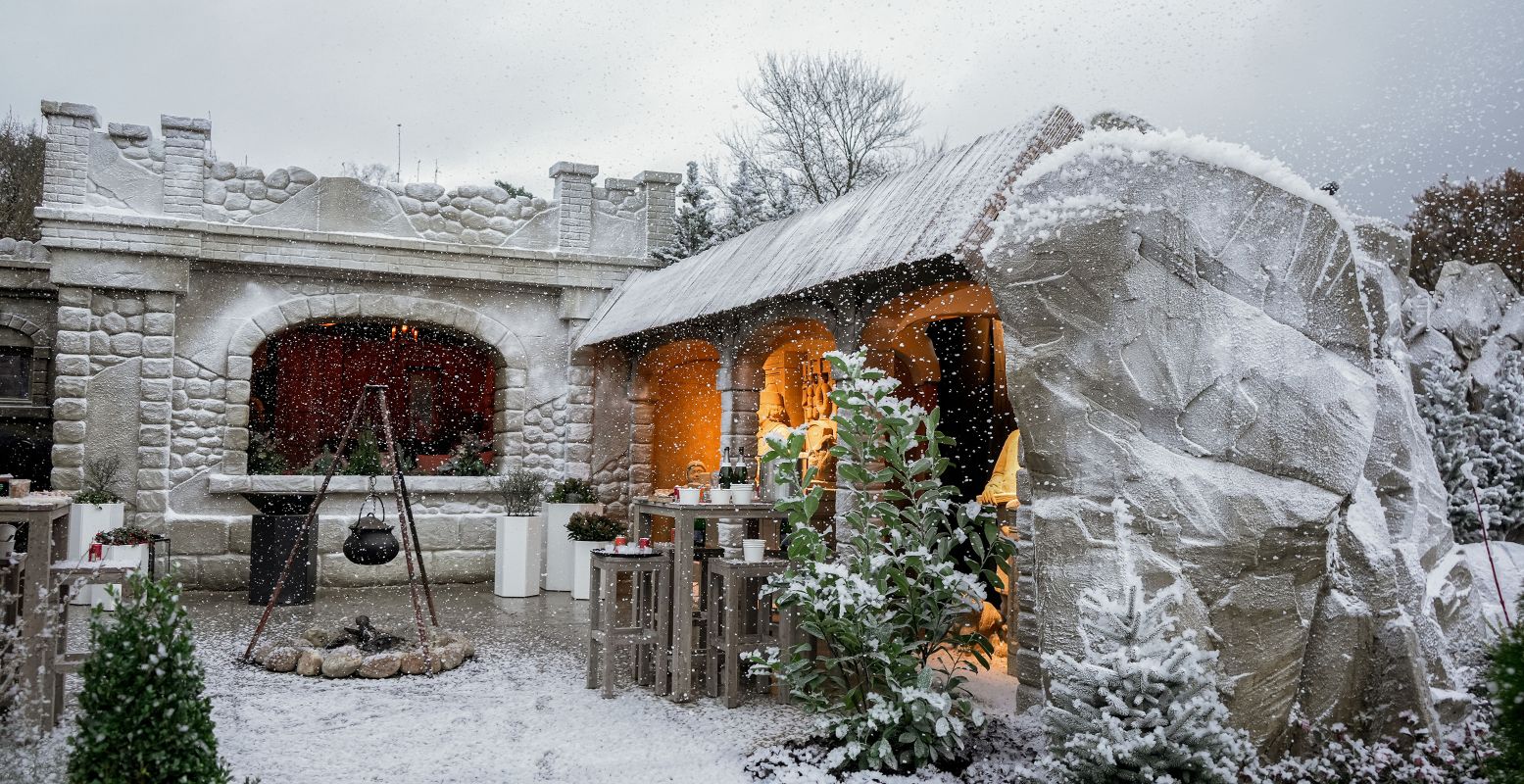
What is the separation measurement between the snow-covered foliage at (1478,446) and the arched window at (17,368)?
1512cm

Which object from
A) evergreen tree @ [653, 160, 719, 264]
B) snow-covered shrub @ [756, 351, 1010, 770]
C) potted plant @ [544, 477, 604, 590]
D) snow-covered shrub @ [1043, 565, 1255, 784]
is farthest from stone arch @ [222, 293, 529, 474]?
snow-covered shrub @ [1043, 565, 1255, 784]

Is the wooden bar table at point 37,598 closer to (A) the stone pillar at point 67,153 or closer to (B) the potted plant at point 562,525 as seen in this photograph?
(B) the potted plant at point 562,525

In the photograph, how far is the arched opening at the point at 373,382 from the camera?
45.9ft

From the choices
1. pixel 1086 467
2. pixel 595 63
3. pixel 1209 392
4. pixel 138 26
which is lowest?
pixel 1086 467

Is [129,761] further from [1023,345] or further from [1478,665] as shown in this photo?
[1478,665]

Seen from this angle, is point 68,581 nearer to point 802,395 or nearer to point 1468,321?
point 802,395

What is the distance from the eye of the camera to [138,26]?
18406 mm

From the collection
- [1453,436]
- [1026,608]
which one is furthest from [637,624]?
[1453,436]

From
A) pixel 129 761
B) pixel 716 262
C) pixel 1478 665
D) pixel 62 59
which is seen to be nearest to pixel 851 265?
pixel 716 262

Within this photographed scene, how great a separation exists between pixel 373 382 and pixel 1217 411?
11.9 m

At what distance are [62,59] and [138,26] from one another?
3787 millimetres

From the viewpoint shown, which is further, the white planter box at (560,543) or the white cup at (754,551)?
the white planter box at (560,543)

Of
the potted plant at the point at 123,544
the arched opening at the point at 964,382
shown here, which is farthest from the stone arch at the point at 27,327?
the arched opening at the point at 964,382

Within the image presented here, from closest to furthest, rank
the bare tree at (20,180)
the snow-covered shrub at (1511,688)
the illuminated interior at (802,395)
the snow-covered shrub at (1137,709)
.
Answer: the snow-covered shrub at (1511,688)
the snow-covered shrub at (1137,709)
the illuminated interior at (802,395)
the bare tree at (20,180)
